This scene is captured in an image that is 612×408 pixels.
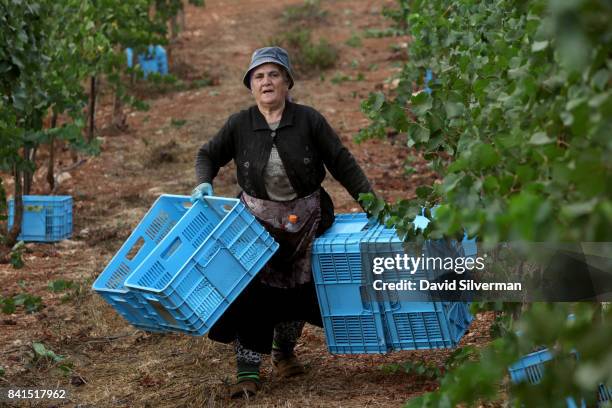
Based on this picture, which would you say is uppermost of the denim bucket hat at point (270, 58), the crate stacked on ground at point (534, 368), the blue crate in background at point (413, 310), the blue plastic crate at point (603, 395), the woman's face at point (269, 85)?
the denim bucket hat at point (270, 58)

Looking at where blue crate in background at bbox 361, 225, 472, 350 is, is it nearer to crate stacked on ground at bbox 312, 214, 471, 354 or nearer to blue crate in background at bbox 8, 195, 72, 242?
Result: crate stacked on ground at bbox 312, 214, 471, 354

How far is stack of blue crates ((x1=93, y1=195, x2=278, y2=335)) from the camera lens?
431cm

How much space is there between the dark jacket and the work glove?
0.12 m

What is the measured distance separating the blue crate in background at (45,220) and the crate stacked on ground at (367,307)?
13.0ft

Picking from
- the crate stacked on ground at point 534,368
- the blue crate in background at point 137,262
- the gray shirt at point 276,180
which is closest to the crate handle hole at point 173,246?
the blue crate in background at point 137,262

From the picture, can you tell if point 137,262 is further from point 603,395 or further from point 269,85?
point 603,395

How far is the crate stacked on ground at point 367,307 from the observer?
4.46 m

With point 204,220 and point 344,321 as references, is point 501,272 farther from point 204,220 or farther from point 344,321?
point 204,220

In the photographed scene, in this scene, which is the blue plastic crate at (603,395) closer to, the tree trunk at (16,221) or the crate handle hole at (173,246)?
the crate handle hole at (173,246)

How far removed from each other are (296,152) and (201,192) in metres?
0.47

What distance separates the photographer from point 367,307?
4574 millimetres

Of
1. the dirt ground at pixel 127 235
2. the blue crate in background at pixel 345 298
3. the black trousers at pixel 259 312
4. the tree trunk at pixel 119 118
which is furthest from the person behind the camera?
the tree trunk at pixel 119 118

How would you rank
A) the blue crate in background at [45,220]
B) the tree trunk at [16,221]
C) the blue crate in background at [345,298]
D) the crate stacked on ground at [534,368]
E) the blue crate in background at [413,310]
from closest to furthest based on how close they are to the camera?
the crate stacked on ground at [534,368] → the blue crate in background at [413,310] → the blue crate in background at [345,298] → the tree trunk at [16,221] → the blue crate in background at [45,220]

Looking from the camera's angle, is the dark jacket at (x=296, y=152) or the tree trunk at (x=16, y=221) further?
the tree trunk at (x=16, y=221)
